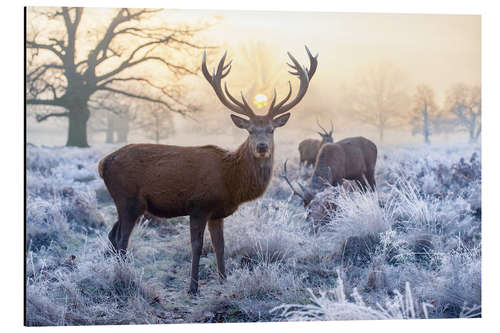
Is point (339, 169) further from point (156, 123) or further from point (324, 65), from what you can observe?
point (156, 123)

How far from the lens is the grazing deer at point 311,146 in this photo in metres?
6.98

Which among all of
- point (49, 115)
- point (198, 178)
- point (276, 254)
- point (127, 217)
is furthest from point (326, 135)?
point (49, 115)

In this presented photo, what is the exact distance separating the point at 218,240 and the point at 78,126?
7.31 feet

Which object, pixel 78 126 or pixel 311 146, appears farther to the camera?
pixel 311 146

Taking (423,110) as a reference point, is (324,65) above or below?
above

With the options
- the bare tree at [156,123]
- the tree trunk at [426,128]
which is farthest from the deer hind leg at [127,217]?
the tree trunk at [426,128]

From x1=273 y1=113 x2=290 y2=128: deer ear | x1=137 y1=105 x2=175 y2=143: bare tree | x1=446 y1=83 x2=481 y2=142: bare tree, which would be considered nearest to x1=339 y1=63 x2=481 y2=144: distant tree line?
x1=446 y1=83 x2=481 y2=142: bare tree

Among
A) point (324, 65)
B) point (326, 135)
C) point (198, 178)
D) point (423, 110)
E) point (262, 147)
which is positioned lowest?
point (198, 178)

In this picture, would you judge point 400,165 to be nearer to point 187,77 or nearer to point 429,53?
point 429,53

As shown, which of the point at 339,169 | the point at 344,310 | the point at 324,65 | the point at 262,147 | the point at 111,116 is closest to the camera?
the point at 344,310

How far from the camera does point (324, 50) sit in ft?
21.2

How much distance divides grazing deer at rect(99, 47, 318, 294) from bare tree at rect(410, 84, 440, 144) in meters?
1.84

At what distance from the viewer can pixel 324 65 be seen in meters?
6.49

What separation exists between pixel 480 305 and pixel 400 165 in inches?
83.3
